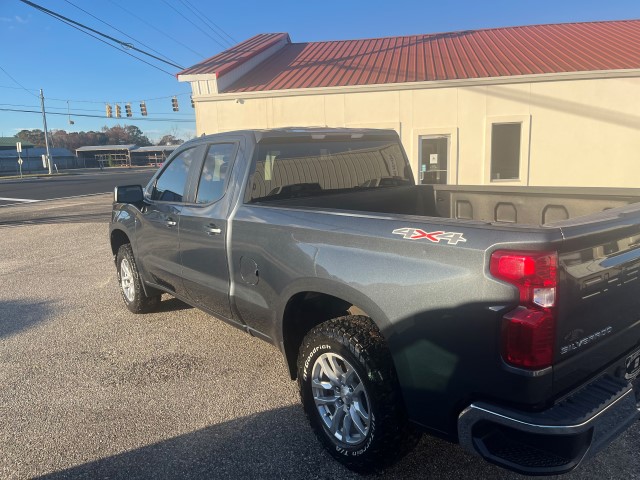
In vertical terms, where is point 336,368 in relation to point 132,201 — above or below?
below

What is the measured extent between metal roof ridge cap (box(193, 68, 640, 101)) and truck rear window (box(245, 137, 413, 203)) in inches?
365

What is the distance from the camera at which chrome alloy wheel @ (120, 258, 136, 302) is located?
516 cm

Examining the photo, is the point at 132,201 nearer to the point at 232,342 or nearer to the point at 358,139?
the point at 232,342

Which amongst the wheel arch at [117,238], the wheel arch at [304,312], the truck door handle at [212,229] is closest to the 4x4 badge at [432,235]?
the wheel arch at [304,312]

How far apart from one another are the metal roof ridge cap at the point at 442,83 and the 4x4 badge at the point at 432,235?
11551 mm

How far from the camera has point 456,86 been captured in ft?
41.6

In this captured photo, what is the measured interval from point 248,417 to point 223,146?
2.00 meters

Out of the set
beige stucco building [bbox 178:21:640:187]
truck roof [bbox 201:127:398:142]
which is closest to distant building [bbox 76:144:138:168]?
beige stucco building [bbox 178:21:640:187]

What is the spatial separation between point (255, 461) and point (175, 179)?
2.60m

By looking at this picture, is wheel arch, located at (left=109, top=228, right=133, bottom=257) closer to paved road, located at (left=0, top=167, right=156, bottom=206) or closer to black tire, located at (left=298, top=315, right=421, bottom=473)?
black tire, located at (left=298, top=315, right=421, bottom=473)

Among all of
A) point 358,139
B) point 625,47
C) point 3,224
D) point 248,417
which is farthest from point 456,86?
point 3,224

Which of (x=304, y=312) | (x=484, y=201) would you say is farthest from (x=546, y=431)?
(x=484, y=201)

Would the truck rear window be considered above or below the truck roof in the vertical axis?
below

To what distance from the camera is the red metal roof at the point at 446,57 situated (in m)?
12.9
